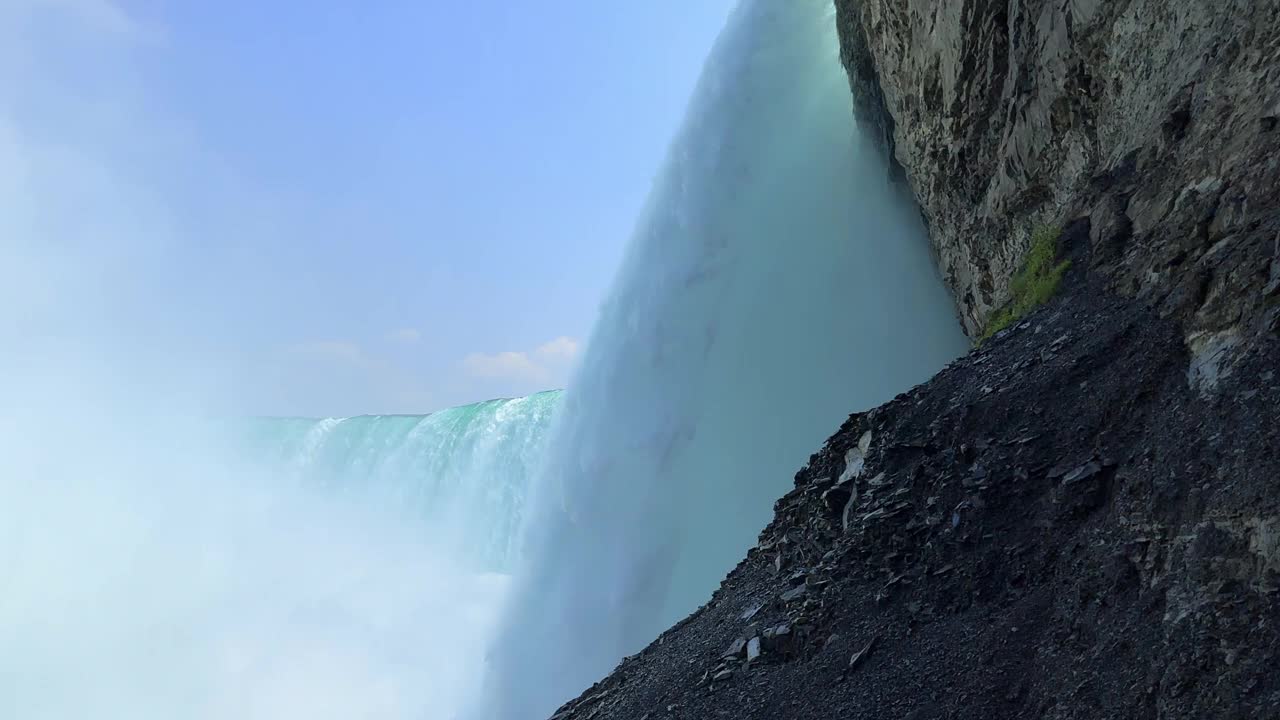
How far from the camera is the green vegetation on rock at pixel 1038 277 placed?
788 cm

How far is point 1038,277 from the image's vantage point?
27.0 ft

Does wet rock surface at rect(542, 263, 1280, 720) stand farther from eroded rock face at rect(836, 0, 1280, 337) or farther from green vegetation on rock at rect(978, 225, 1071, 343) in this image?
eroded rock face at rect(836, 0, 1280, 337)

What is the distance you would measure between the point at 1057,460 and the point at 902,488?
1365 mm

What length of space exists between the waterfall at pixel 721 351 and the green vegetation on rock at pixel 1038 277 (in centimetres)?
878

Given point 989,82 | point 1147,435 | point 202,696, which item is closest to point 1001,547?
point 1147,435

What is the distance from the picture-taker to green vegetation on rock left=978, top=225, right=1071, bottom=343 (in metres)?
7.88

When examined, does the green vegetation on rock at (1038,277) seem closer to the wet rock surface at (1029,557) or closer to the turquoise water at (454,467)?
the wet rock surface at (1029,557)

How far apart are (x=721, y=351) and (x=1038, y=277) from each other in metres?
11.6

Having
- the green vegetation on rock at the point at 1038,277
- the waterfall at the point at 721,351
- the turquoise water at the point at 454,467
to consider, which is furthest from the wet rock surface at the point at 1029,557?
the turquoise water at the point at 454,467

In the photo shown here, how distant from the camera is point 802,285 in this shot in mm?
19547

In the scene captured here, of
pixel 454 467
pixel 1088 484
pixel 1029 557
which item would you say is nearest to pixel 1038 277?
pixel 1088 484

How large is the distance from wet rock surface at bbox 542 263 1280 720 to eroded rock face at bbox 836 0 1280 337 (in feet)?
1.67

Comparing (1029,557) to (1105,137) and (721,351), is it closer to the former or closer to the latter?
(1105,137)

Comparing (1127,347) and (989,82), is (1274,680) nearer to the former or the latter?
(1127,347)
